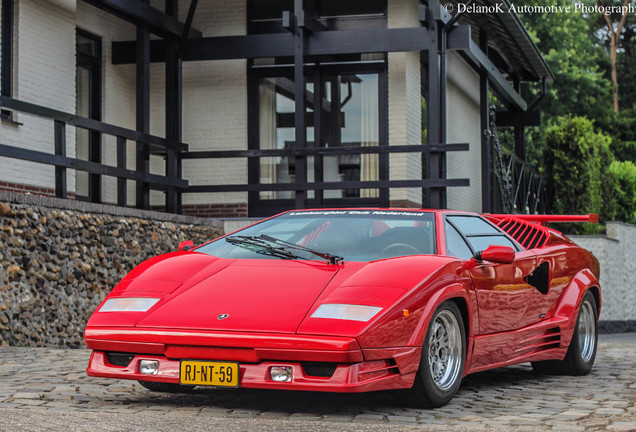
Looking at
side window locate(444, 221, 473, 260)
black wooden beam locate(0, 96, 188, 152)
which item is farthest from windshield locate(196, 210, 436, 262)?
black wooden beam locate(0, 96, 188, 152)

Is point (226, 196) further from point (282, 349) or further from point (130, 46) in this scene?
point (282, 349)

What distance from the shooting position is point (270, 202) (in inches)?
657

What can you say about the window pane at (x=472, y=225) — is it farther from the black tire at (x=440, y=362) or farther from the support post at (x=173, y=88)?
the support post at (x=173, y=88)

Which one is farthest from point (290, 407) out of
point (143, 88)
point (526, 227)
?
point (143, 88)

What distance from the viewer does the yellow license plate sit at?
5613 mm

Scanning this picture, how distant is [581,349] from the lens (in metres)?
8.49

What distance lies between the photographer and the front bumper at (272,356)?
18.1 feet

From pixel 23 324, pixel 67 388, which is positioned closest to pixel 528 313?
pixel 67 388

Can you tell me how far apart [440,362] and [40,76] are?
946 cm

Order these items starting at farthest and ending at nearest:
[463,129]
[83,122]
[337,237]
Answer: [463,129]
[83,122]
[337,237]

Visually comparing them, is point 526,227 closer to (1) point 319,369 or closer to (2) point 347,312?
(2) point 347,312

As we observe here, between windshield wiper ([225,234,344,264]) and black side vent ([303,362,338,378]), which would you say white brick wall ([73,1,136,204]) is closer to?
windshield wiper ([225,234,344,264])

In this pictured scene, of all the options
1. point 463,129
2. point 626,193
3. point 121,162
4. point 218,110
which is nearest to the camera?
point 121,162

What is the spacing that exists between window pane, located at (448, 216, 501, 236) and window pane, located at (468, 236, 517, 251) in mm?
55
